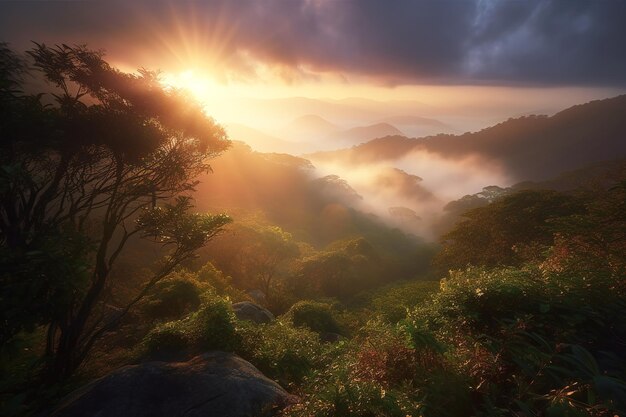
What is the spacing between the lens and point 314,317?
53.9ft

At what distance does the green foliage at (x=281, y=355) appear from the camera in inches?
311

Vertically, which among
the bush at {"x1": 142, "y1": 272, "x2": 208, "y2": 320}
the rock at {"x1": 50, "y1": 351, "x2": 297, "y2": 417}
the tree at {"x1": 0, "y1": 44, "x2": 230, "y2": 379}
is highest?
the tree at {"x1": 0, "y1": 44, "x2": 230, "y2": 379}

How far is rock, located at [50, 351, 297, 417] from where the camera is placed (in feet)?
18.4

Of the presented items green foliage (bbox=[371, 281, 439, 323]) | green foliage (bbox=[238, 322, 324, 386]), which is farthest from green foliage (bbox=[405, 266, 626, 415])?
green foliage (bbox=[371, 281, 439, 323])

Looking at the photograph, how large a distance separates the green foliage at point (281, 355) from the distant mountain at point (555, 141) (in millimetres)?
148101

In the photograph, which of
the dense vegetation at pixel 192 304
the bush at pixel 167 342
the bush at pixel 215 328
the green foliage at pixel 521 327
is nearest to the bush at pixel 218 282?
the dense vegetation at pixel 192 304

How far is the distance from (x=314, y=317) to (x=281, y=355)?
8.47 meters

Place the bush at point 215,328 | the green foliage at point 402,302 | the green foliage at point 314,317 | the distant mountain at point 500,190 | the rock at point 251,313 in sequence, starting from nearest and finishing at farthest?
the bush at point 215,328, the green foliage at point 402,302, the rock at point 251,313, the green foliage at point 314,317, the distant mountain at point 500,190

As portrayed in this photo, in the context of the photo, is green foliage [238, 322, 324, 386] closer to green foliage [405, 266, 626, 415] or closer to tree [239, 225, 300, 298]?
green foliage [405, 266, 626, 415]

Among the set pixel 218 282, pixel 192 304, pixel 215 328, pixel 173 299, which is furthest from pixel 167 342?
pixel 218 282

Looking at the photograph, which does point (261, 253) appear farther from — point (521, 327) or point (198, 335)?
point (521, 327)

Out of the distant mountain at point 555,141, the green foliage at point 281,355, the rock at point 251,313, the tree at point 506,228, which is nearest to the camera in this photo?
the green foliage at point 281,355

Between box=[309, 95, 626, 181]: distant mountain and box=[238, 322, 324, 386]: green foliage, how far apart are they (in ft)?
486

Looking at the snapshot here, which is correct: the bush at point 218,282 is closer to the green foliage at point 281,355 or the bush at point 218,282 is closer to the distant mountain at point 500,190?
the green foliage at point 281,355
